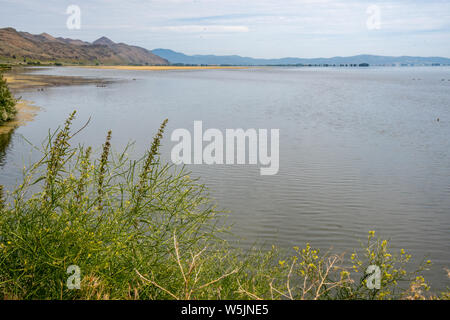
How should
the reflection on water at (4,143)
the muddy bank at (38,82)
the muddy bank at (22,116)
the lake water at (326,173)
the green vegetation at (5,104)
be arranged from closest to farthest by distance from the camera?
the lake water at (326,173) < the reflection on water at (4,143) < the muddy bank at (22,116) < the green vegetation at (5,104) < the muddy bank at (38,82)

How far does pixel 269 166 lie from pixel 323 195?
18.4 feet

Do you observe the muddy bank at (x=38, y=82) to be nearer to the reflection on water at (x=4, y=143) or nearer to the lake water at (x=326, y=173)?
the lake water at (x=326, y=173)

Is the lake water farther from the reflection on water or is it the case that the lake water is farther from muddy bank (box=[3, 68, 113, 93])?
muddy bank (box=[3, 68, 113, 93])

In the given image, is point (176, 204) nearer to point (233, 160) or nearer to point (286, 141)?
point (233, 160)

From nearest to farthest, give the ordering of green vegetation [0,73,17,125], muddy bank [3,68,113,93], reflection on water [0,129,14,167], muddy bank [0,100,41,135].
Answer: reflection on water [0,129,14,167] < muddy bank [0,100,41,135] < green vegetation [0,73,17,125] < muddy bank [3,68,113,93]

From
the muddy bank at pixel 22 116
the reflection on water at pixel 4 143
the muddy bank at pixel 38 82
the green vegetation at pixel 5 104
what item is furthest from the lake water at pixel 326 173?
the muddy bank at pixel 38 82

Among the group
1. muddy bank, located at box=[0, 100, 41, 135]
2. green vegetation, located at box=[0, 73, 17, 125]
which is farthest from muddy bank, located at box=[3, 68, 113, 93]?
green vegetation, located at box=[0, 73, 17, 125]

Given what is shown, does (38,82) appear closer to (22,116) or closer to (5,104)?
(22,116)

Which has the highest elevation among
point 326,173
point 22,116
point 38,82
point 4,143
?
point 38,82

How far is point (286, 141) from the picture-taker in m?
33.1

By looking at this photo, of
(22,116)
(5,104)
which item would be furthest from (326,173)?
(22,116)

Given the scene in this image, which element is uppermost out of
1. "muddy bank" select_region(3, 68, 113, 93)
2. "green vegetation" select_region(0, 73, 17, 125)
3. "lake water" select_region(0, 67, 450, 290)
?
"muddy bank" select_region(3, 68, 113, 93)

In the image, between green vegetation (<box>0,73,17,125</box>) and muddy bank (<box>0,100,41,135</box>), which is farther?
green vegetation (<box>0,73,17,125</box>)
